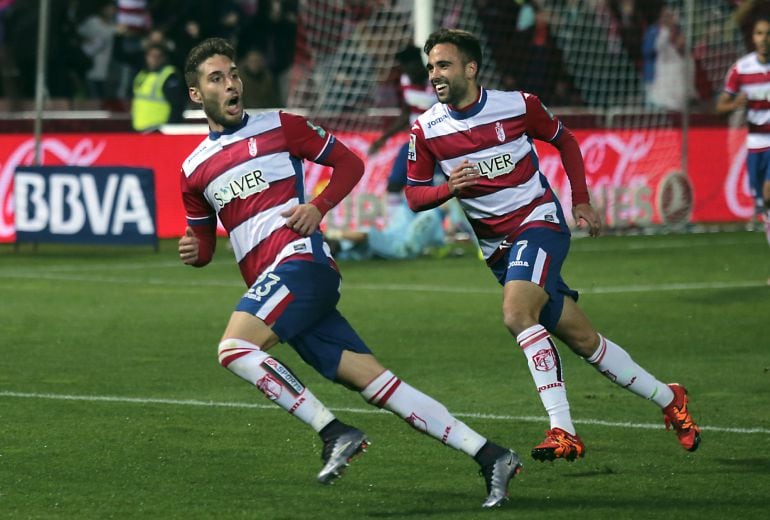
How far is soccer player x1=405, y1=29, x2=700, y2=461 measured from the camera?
717 centimetres

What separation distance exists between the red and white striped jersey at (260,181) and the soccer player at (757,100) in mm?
8044

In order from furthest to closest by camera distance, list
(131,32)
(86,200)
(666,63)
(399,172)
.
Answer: (666,63), (131,32), (86,200), (399,172)

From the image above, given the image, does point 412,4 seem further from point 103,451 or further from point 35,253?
point 103,451

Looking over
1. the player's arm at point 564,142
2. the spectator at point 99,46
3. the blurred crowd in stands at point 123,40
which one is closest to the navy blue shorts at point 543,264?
the player's arm at point 564,142

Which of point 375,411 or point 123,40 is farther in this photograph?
point 123,40

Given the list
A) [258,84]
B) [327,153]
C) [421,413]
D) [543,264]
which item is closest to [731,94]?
[258,84]

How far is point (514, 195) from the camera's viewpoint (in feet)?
24.1

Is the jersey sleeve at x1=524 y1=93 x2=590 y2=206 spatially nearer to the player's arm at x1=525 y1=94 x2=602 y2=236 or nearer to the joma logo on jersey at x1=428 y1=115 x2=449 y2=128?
the player's arm at x1=525 y1=94 x2=602 y2=236

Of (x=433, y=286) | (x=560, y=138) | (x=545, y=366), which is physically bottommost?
(x=433, y=286)

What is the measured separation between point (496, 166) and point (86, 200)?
33.2 ft

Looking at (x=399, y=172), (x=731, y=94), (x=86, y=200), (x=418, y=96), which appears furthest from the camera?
(x=86, y=200)

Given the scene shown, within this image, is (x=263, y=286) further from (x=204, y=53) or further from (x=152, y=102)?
(x=152, y=102)

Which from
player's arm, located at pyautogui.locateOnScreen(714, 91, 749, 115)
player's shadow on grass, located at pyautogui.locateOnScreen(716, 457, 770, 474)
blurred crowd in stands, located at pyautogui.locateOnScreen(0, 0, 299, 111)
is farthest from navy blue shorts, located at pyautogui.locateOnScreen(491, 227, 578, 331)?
blurred crowd in stands, located at pyautogui.locateOnScreen(0, 0, 299, 111)

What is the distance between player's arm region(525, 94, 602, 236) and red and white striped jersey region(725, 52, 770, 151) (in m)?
6.85
